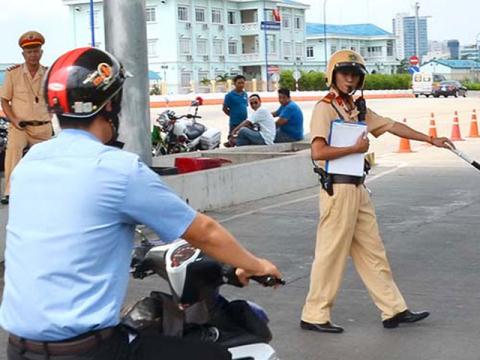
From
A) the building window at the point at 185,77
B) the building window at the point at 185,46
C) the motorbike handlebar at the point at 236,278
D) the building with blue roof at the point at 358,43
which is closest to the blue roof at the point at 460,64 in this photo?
the building with blue roof at the point at 358,43

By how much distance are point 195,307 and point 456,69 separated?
124 metres

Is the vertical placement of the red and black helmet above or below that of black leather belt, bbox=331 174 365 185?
above

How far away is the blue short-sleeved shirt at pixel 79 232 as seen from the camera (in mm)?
2781

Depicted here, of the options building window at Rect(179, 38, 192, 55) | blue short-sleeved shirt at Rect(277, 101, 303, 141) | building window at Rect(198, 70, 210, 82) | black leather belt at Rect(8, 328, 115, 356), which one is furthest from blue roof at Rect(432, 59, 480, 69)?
black leather belt at Rect(8, 328, 115, 356)

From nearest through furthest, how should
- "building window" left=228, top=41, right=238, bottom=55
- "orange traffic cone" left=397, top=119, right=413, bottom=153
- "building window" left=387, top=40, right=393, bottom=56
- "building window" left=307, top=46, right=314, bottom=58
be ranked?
"orange traffic cone" left=397, top=119, right=413, bottom=153
"building window" left=228, top=41, right=238, bottom=55
"building window" left=307, top=46, right=314, bottom=58
"building window" left=387, top=40, right=393, bottom=56

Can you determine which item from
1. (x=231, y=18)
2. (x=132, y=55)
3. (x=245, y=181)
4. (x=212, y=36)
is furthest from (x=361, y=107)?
(x=231, y=18)

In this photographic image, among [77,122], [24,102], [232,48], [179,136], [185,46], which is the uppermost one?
[232,48]

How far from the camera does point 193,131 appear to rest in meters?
17.8

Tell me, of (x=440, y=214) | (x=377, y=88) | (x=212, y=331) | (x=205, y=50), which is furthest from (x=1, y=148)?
(x=205, y=50)

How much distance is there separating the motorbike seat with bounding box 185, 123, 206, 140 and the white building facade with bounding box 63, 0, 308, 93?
2883 inches

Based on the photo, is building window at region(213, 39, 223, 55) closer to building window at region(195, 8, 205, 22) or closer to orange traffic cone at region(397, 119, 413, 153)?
building window at region(195, 8, 205, 22)

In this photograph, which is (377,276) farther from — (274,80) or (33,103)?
(274,80)

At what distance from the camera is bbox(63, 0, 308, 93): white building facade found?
325 ft

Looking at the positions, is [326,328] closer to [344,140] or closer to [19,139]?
[344,140]
